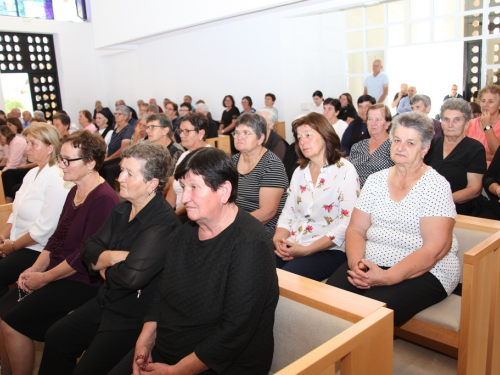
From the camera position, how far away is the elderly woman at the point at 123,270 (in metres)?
1.97

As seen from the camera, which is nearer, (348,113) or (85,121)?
(85,121)

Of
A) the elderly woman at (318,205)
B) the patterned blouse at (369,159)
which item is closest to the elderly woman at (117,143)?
the patterned blouse at (369,159)

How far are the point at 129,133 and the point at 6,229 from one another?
11.8 feet

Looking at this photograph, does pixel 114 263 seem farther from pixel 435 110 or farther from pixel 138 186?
pixel 435 110

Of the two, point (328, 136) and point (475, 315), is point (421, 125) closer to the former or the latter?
point (328, 136)

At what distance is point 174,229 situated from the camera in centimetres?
210

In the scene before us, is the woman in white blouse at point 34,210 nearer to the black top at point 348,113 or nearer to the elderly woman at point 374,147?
the elderly woman at point 374,147

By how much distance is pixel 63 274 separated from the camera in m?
2.47

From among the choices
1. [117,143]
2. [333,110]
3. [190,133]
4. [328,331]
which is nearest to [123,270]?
[328,331]

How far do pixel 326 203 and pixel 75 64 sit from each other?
12.7m

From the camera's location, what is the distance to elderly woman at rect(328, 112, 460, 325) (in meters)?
2.12

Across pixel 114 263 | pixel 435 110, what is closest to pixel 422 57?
pixel 435 110

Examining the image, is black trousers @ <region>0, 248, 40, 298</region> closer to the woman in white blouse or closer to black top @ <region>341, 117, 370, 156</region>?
the woman in white blouse

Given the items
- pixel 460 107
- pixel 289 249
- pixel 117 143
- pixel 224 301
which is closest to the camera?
pixel 224 301
